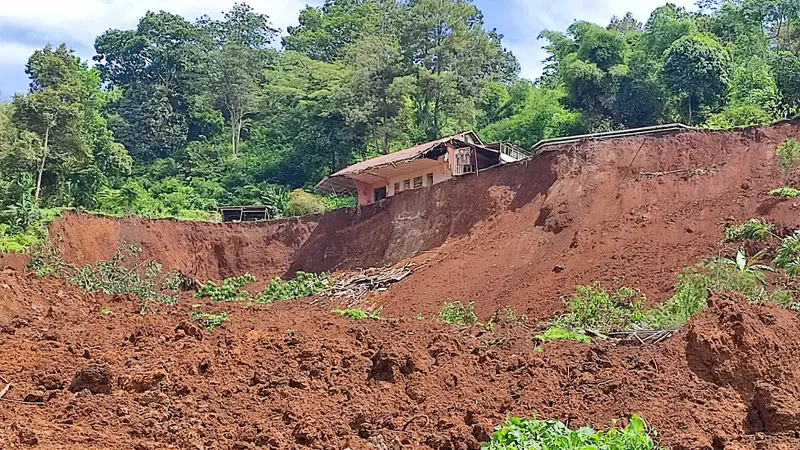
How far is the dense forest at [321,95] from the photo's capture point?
30859 mm

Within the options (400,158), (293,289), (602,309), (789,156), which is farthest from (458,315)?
(400,158)

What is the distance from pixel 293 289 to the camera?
2875cm

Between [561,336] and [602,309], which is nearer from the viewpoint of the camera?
[561,336]

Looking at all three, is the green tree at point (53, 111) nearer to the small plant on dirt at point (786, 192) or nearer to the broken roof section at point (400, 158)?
the broken roof section at point (400, 158)

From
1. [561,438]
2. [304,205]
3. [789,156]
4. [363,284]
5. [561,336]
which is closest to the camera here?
[561,438]

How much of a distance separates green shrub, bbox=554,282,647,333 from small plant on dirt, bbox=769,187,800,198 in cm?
515

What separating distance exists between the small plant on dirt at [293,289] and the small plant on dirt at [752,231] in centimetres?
1326

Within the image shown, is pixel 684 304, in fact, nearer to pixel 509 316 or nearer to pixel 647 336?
pixel 647 336

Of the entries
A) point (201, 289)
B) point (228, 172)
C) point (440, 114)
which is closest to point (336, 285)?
point (201, 289)

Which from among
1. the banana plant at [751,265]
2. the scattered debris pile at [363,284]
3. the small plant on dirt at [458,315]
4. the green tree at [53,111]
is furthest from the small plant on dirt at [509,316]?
the green tree at [53,111]

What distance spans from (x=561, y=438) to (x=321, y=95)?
38054 mm

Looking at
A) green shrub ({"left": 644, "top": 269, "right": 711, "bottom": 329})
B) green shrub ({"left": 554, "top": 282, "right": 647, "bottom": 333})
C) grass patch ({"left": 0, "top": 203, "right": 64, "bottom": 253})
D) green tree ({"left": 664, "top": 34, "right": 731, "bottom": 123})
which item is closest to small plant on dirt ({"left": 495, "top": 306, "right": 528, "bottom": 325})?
green shrub ({"left": 554, "top": 282, "right": 647, "bottom": 333})

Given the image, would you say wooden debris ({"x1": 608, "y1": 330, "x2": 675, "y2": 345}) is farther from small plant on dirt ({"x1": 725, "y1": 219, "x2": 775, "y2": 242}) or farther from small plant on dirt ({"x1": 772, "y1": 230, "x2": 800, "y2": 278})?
small plant on dirt ({"x1": 725, "y1": 219, "x2": 775, "y2": 242})

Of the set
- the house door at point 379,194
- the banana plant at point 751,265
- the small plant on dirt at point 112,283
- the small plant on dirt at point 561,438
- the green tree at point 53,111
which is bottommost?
the small plant on dirt at point 561,438
